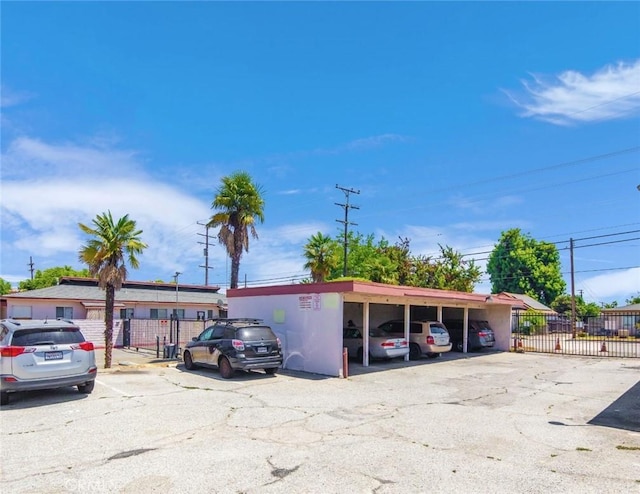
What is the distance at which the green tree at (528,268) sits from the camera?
218 ft

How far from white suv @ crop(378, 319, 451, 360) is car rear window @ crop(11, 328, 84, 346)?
40.5 ft

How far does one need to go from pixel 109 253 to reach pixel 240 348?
730 centimetres

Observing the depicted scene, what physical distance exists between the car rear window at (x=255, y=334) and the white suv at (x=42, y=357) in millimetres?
4173

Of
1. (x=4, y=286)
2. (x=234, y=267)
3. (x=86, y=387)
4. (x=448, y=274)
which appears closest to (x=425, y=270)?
(x=448, y=274)

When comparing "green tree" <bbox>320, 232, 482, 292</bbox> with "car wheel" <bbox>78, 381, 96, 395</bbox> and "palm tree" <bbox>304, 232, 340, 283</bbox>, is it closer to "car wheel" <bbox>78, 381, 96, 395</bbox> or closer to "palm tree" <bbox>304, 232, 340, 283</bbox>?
"palm tree" <bbox>304, 232, 340, 283</bbox>

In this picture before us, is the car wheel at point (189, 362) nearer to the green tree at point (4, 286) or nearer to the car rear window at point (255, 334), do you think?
the car rear window at point (255, 334)

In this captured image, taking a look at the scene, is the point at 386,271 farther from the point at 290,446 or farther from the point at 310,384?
the point at 290,446

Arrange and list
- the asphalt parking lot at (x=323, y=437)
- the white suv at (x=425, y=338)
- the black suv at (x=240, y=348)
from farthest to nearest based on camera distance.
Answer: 1. the white suv at (x=425, y=338)
2. the black suv at (x=240, y=348)
3. the asphalt parking lot at (x=323, y=437)

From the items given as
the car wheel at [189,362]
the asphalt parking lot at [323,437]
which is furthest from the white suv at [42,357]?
the car wheel at [189,362]

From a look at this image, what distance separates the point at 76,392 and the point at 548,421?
33.4ft

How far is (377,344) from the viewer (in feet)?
58.4

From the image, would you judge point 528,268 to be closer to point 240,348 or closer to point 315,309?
point 315,309

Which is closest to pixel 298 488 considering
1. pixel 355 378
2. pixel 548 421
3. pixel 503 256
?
pixel 548 421

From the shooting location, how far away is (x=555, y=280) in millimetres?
66812
